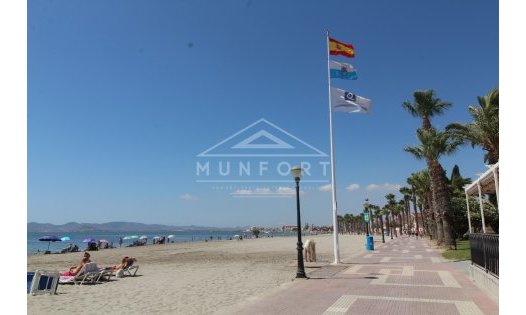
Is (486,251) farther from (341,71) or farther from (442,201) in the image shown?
(442,201)

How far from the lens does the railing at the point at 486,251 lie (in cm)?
937

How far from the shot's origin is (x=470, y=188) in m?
13.6

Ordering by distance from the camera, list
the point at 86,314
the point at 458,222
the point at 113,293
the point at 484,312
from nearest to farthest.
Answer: the point at 484,312, the point at 86,314, the point at 113,293, the point at 458,222

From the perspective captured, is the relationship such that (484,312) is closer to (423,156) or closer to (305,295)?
(305,295)

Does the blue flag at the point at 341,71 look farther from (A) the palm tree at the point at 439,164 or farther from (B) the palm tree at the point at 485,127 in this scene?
(A) the palm tree at the point at 439,164

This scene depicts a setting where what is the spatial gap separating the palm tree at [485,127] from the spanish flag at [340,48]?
6750 mm

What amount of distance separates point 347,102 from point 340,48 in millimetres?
3004

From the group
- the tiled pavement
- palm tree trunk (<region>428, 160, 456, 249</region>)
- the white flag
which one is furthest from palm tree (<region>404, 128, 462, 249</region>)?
the tiled pavement

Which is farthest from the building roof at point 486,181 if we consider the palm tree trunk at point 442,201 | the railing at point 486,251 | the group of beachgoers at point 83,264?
the palm tree trunk at point 442,201

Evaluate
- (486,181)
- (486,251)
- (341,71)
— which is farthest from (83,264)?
(341,71)

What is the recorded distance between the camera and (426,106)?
100ft

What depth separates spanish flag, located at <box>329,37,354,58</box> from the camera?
831 inches
